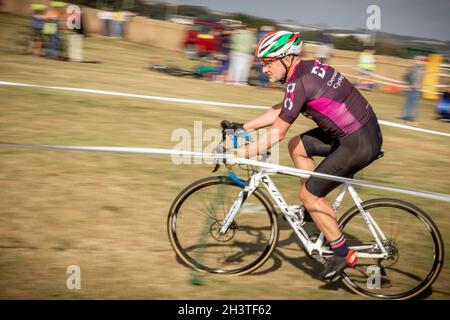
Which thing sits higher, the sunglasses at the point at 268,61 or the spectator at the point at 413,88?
the sunglasses at the point at 268,61

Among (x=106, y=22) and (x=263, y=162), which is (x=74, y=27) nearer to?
(x=106, y=22)

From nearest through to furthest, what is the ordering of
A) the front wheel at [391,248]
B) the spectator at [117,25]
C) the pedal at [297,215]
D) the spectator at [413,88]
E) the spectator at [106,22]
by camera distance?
the front wheel at [391,248] → the pedal at [297,215] → the spectator at [413,88] → the spectator at [117,25] → the spectator at [106,22]

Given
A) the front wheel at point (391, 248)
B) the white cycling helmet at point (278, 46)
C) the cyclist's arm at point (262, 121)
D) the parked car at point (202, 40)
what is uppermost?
the parked car at point (202, 40)

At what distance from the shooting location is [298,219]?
4.54m

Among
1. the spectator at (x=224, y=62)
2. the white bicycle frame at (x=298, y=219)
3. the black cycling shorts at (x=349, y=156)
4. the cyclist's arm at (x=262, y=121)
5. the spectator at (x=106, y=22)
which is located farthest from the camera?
the spectator at (x=106, y=22)

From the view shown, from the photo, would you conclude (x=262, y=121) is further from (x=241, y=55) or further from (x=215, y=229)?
(x=241, y=55)

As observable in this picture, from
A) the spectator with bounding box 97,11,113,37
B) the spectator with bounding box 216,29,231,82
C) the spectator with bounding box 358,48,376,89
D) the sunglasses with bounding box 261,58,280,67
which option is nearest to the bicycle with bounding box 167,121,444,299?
the sunglasses with bounding box 261,58,280,67

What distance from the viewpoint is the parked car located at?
77.8ft

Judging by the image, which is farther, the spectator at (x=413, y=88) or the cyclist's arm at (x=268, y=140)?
the spectator at (x=413, y=88)

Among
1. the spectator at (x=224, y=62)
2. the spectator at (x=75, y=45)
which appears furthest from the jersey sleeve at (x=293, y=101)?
the spectator at (x=75, y=45)

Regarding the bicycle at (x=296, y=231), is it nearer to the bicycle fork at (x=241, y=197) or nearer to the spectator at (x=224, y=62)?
the bicycle fork at (x=241, y=197)

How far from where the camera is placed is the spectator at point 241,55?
15938 mm

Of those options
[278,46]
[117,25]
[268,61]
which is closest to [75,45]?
[117,25]

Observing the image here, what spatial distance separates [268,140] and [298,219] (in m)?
0.91
